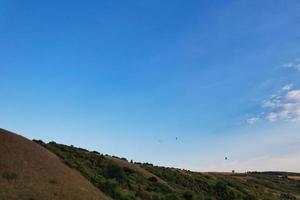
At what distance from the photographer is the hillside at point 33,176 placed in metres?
36.6

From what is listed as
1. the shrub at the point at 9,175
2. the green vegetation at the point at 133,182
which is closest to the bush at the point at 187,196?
the green vegetation at the point at 133,182

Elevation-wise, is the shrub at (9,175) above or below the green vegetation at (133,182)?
below

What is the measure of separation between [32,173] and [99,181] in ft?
45.5

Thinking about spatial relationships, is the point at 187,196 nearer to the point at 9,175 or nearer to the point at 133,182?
the point at 133,182

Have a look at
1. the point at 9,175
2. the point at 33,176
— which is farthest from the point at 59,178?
the point at 9,175

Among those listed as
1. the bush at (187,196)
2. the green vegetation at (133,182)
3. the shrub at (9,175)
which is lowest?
the shrub at (9,175)

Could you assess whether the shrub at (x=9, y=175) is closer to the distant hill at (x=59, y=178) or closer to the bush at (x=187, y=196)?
the distant hill at (x=59, y=178)

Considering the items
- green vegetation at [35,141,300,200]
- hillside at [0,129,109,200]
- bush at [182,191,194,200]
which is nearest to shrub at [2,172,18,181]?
hillside at [0,129,109,200]

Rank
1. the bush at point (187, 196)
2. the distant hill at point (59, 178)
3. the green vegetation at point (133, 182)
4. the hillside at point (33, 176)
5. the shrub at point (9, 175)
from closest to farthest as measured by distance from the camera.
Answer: the hillside at point (33, 176) < the distant hill at point (59, 178) < the shrub at point (9, 175) < the green vegetation at point (133, 182) < the bush at point (187, 196)

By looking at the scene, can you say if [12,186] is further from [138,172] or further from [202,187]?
[202,187]

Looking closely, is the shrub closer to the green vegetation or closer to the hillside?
the hillside

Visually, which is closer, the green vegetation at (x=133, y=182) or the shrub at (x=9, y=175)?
the shrub at (x=9, y=175)

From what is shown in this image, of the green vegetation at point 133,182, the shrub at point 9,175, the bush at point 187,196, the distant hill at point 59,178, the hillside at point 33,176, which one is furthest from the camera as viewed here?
the bush at point 187,196

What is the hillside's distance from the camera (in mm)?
36625
